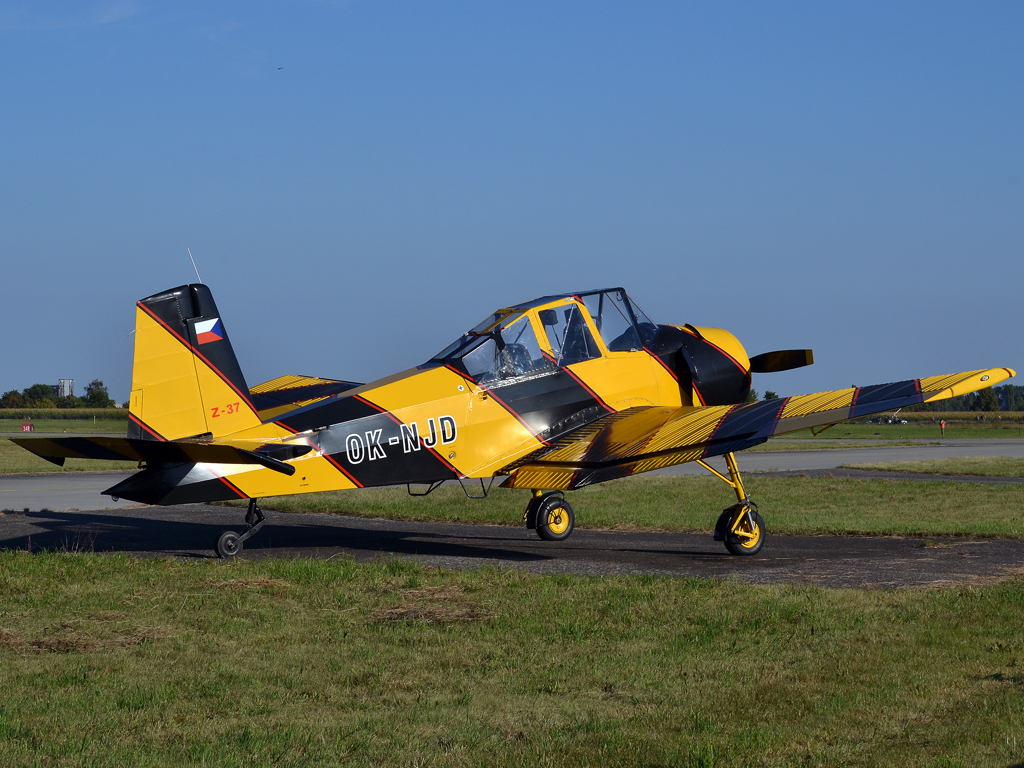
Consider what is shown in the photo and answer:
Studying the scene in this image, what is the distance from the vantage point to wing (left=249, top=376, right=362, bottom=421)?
1520 cm

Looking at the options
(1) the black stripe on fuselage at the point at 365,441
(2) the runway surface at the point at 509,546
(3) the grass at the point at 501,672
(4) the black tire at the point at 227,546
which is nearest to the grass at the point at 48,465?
(2) the runway surface at the point at 509,546

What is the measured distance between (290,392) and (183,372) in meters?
4.11

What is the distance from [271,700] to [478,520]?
1300 centimetres

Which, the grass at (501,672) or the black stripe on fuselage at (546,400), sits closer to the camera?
the grass at (501,672)

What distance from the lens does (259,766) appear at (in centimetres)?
511

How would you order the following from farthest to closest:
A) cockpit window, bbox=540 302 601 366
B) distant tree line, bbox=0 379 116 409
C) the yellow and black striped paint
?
distant tree line, bbox=0 379 116 409, cockpit window, bbox=540 302 601 366, the yellow and black striped paint

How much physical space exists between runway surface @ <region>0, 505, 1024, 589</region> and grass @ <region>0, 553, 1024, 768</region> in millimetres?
1611

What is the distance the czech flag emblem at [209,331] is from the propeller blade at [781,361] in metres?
8.66

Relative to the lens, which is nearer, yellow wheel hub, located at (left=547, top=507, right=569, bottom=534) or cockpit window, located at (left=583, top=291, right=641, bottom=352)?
cockpit window, located at (left=583, top=291, right=641, bottom=352)

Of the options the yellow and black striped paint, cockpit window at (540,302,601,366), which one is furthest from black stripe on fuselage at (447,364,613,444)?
cockpit window at (540,302,601,366)

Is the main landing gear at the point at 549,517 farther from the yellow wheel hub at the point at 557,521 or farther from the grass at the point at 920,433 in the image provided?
the grass at the point at 920,433

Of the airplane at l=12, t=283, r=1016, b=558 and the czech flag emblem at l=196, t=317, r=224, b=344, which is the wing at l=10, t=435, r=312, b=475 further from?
the czech flag emblem at l=196, t=317, r=224, b=344

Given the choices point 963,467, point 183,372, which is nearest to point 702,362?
point 183,372

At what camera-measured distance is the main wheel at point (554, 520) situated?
15.6 metres
